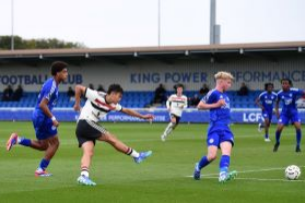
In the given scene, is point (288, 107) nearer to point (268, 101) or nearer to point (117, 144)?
point (268, 101)

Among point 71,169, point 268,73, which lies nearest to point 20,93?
point 268,73

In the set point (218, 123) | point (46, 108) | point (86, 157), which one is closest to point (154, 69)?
point (46, 108)

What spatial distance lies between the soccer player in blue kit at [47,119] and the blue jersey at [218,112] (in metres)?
2.92

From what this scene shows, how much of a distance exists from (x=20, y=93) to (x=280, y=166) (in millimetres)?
48677

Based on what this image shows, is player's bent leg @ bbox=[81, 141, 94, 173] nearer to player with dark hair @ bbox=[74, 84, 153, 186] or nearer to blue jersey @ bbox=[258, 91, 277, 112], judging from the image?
player with dark hair @ bbox=[74, 84, 153, 186]

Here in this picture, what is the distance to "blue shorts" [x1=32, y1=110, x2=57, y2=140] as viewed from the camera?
15.4 meters

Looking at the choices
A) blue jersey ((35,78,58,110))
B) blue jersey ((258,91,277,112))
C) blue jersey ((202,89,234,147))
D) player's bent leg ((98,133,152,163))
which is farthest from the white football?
blue jersey ((258,91,277,112))

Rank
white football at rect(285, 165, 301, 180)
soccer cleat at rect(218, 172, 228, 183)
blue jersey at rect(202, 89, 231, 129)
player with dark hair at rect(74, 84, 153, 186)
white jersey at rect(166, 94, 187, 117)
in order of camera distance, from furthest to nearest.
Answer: white jersey at rect(166, 94, 187, 117)
blue jersey at rect(202, 89, 231, 129)
white football at rect(285, 165, 301, 180)
soccer cleat at rect(218, 172, 228, 183)
player with dark hair at rect(74, 84, 153, 186)

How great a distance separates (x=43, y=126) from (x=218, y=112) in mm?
3543

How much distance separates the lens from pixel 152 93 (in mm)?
60812

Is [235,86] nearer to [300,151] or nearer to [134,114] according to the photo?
[300,151]

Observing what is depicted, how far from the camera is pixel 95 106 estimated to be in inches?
550

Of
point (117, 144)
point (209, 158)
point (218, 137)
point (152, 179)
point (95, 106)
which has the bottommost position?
point (152, 179)

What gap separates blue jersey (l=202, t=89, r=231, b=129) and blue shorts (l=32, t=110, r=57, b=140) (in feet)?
10.5
